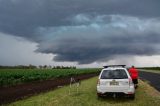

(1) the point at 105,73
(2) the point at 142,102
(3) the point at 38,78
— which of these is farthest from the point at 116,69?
(3) the point at 38,78

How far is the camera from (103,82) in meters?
17.6

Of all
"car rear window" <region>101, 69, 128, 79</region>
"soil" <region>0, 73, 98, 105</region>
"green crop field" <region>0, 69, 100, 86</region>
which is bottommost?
"soil" <region>0, 73, 98, 105</region>

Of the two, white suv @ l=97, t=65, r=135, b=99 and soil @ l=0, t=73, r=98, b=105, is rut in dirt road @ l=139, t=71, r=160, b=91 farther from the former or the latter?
soil @ l=0, t=73, r=98, b=105

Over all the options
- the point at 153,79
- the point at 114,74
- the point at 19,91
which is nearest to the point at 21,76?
the point at 153,79

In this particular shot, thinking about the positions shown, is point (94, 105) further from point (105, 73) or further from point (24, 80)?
point (24, 80)

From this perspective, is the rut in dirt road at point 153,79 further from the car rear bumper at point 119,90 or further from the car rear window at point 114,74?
the car rear bumper at point 119,90

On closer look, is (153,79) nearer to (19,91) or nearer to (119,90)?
(19,91)

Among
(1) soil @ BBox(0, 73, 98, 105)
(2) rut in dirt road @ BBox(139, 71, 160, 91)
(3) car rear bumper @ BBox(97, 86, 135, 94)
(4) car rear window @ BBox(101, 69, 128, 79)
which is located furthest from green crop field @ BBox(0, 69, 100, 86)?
(3) car rear bumper @ BBox(97, 86, 135, 94)

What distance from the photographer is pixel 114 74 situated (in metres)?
17.9

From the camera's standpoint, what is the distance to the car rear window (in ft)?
58.0

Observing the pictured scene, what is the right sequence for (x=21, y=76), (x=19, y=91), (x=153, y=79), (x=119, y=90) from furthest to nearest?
1. (x=21, y=76)
2. (x=153, y=79)
3. (x=19, y=91)
4. (x=119, y=90)

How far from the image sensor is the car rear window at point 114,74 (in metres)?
17.7

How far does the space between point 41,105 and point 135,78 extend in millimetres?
10454

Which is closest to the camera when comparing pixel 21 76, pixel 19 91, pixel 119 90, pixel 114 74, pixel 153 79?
pixel 119 90
